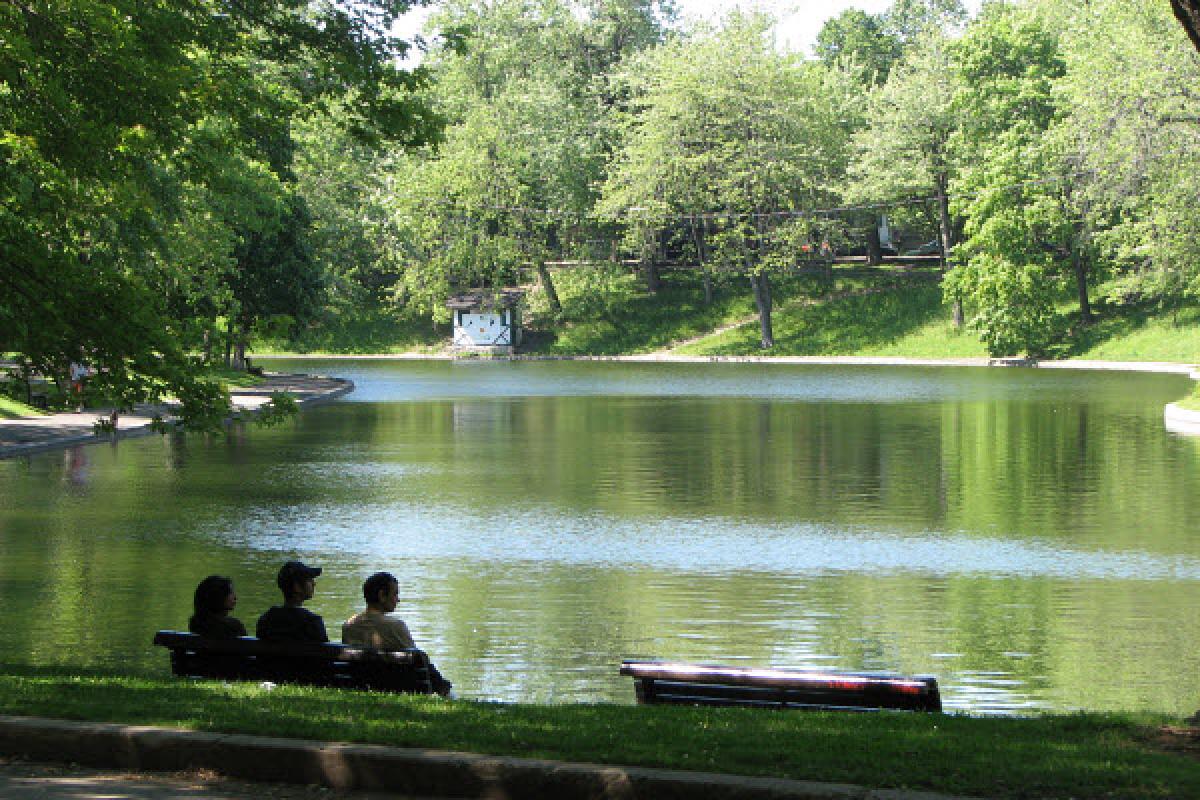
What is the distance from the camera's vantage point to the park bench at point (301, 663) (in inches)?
352

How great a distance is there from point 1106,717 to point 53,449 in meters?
25.8

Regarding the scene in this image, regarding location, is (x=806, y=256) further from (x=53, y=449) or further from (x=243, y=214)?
(x=53, y=449)

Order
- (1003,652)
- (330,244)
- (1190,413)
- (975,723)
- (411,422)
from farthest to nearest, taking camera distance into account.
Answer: (330,244) < (411,422) < (1190,413) < (1003,652) < (975,723)

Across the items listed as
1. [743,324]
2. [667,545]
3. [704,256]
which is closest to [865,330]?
[743,324]

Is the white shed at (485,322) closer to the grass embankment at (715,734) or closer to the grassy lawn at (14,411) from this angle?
the grassy lawn at (14,411)

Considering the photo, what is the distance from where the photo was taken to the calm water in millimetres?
12711

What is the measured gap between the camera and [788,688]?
843 cm

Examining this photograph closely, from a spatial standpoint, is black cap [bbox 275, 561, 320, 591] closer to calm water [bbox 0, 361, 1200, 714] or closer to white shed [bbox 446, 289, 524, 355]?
calm water [bbox 0, 361, 1200, 714]

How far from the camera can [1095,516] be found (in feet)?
68.6

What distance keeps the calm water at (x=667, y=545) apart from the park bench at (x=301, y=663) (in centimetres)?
219

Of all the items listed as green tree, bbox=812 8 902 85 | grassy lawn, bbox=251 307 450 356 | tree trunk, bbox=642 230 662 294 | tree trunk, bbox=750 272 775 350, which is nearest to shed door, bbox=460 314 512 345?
grassy lawn, bbox=251 307 450 356

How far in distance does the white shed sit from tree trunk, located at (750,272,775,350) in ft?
46.2

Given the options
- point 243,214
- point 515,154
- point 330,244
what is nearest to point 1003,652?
point 243,214

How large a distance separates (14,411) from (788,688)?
30843mm
